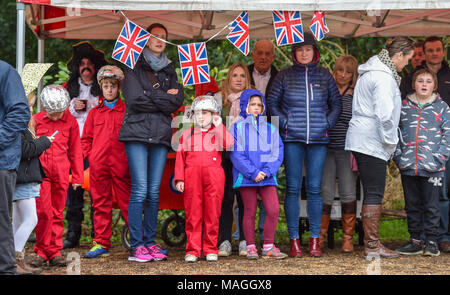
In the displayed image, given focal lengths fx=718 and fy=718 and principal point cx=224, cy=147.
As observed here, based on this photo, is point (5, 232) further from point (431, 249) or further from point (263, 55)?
point (431, 249)

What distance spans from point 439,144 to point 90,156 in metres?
3.46

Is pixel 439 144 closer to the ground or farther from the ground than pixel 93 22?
closer to the ground

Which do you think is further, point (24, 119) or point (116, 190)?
point (116, 190)

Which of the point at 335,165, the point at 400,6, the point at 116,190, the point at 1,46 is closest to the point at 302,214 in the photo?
the point at 335,165

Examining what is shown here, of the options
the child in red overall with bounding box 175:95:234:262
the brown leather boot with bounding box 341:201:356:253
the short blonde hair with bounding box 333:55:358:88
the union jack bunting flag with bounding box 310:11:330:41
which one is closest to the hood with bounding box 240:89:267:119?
the child in red overall with bounding box 175:95:234:262

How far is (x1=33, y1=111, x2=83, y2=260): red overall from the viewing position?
6469mm

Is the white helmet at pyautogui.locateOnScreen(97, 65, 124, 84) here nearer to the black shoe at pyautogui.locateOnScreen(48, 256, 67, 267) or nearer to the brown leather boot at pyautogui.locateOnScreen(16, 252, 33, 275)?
the black shoe at pyautogui.locateOnScreen(48, 256, 67, 267)

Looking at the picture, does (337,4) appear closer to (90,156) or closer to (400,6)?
(400,6)

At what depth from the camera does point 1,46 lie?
47.8 ft

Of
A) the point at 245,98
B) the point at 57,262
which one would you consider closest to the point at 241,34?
the point at 245,98

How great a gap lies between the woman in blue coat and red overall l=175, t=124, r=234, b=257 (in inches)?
25.7

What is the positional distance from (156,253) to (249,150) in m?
1.32

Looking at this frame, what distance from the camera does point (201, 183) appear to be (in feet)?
22.3

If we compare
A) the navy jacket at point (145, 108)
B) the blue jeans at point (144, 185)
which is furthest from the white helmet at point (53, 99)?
the blue jeans at point (144, 185)
